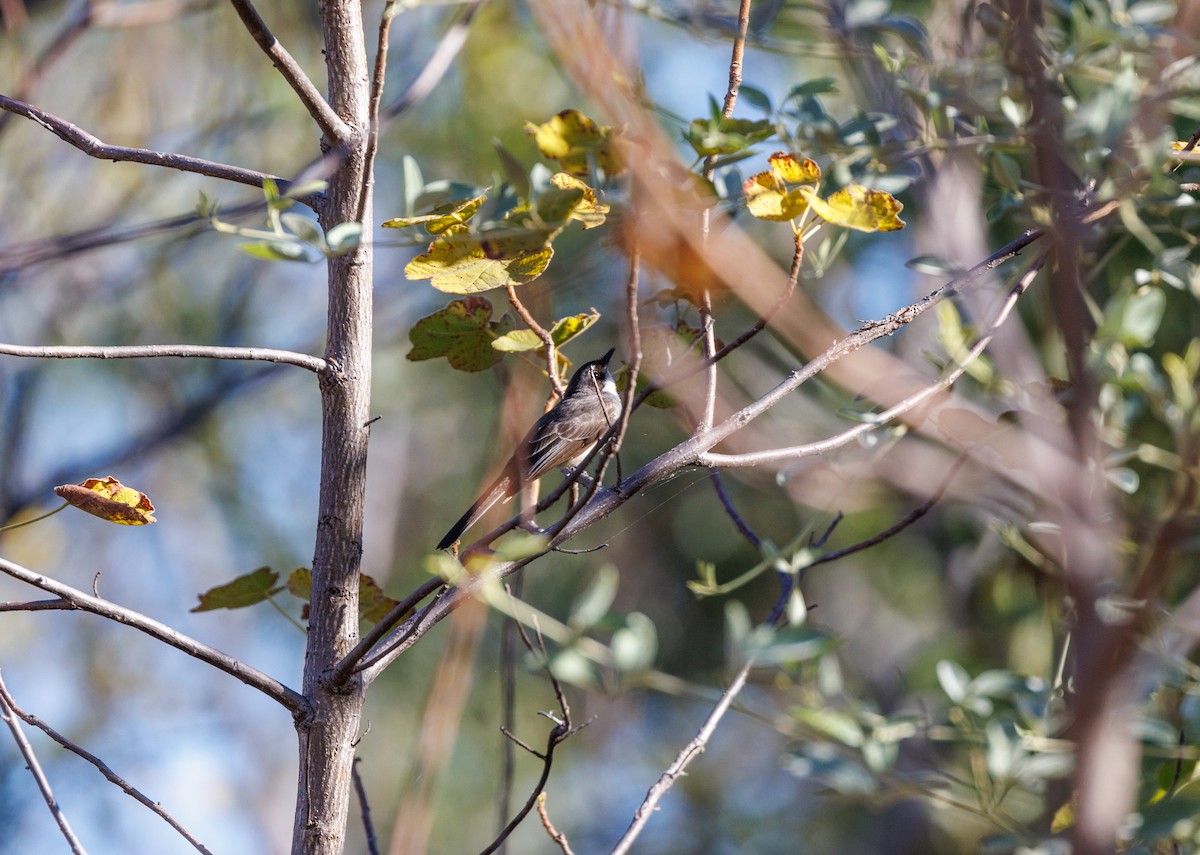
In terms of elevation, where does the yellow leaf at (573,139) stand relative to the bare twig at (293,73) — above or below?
below

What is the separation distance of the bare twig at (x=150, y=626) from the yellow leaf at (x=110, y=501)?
14 cm

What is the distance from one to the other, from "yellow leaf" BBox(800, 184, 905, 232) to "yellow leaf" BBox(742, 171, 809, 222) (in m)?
0.02

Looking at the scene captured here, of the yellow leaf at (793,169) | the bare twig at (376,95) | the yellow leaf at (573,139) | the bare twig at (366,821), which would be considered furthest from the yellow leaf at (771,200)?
the bare twig at (366,821)

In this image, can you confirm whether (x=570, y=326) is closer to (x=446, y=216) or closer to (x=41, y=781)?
(x=446, y=216)

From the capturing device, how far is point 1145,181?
138 centimetres

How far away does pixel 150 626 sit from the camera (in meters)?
1.38

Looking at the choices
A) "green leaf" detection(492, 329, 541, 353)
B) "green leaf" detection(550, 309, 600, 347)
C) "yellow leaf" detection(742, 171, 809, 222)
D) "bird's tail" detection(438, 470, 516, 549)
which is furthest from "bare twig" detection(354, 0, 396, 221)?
"bird's tail" detection(438, 470, 516, 549)

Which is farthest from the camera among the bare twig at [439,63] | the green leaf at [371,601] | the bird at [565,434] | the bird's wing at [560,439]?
the bird's wing at [560,439]

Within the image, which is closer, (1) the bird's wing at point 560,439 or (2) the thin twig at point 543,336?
(2) the thin twig at point 543,336

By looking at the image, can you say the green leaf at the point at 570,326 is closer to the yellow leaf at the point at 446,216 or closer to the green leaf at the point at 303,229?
the yellow leaf at the point at 446,216

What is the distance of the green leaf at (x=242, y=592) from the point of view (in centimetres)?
174

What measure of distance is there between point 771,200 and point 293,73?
717 mm

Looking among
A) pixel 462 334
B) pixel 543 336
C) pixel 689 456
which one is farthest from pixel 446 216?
pixel 689 456

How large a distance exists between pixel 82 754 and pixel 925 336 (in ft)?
15.0
